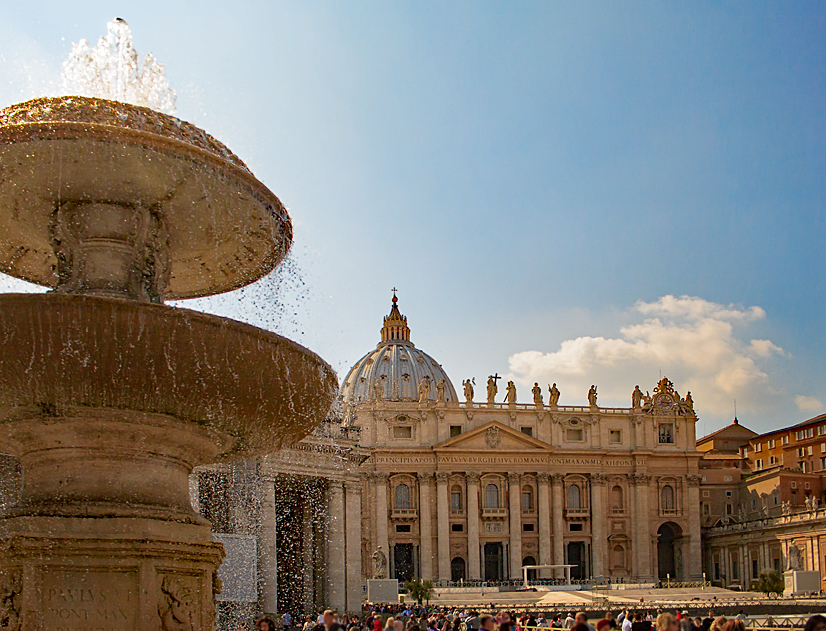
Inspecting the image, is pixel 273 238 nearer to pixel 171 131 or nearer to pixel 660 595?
pixel 171 131

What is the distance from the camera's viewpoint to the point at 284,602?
38.2 m

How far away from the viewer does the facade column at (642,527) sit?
234 ft

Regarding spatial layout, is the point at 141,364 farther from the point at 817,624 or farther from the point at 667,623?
the point at 817,624

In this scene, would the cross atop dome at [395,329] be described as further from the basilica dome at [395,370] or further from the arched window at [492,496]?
the arched window at [492,496]

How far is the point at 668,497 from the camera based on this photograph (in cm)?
7400

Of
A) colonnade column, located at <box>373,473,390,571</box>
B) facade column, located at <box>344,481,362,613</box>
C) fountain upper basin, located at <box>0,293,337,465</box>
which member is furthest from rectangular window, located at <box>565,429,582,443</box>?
fountain upper basin, located at <box>0,293,337,465</box>

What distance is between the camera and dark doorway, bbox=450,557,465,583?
225ft

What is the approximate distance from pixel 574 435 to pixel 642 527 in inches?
326

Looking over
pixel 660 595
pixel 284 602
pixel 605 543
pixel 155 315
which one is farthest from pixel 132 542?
pixel 605 543

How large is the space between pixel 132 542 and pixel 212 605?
1.11 meters

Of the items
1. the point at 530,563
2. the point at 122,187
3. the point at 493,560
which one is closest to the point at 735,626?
the point at 122,187

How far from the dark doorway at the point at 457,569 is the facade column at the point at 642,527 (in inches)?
518

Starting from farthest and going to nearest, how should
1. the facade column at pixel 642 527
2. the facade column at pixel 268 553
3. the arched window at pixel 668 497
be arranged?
the arched window at pixel 668 497, the facade column at pixel 642 527, the facade column at pixel 268 553

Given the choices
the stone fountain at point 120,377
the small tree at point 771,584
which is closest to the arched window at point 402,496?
the small tree at point 771,584
